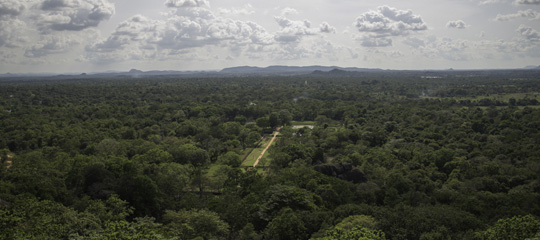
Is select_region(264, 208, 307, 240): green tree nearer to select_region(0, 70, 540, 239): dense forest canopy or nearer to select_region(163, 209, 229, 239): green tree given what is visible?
select_region(0, 70, 540, 239): dense forest canopy

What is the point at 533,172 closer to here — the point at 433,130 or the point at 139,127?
the point at 433,130

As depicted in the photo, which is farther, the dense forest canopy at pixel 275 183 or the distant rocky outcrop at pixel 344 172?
the distant rocky outcrop at pixel 344 172

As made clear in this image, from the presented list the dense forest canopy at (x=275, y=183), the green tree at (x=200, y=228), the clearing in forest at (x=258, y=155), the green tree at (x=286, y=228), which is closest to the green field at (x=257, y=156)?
the clearing in forest at (x=258, y=155)

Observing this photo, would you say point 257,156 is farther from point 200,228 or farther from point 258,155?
point 200,228

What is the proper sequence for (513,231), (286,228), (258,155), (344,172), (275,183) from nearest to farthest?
(513,231) < (286,228) < (275,183) < (344,172) < (258,155)

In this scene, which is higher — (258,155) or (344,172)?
(344,172)

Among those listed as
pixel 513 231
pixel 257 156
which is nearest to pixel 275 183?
pixel 513 231

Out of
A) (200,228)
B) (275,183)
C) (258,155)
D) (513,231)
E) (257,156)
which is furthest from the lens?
(258,155)

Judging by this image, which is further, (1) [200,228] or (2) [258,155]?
(2) [258,155]

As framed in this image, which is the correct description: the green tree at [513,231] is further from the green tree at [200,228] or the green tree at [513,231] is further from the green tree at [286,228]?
the green tree at [200,228]
